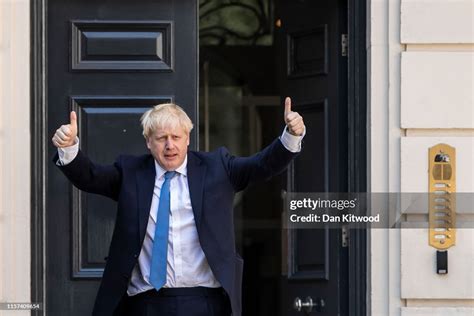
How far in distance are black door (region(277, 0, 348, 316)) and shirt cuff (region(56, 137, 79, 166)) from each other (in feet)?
6.54

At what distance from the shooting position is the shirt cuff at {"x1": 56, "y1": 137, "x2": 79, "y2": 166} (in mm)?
5332

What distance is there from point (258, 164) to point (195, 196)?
34cm

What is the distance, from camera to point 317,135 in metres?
7.00

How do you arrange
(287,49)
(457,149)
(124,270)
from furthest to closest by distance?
(287,49), (457,149), (124,270)

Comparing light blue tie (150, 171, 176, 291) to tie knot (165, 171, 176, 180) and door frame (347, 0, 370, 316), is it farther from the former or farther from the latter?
door frame (347, 0, 370, 316)

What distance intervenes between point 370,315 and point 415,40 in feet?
5.13

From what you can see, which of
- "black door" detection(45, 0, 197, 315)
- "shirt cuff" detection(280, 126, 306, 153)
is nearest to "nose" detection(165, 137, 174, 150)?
"shirt cuff" detection(280, 126, 306, 153)

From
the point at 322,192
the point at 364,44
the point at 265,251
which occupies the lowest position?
the point at 265,251

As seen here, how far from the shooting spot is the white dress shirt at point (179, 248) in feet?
17.9

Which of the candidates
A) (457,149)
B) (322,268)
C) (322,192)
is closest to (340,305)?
(322,268)

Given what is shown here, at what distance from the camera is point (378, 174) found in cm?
649

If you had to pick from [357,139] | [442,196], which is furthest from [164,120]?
[442,196]

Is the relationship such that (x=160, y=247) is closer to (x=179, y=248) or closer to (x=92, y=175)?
(x=179, y=248)

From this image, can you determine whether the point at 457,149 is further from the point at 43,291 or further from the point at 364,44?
the point at 43,291
